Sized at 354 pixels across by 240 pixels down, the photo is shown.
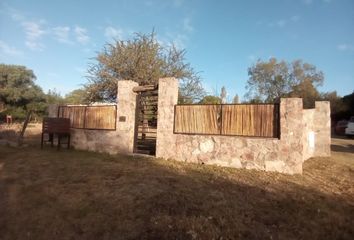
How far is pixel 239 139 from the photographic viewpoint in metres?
7.94

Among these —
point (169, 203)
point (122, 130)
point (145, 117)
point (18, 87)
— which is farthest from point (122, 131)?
point (18, 87)

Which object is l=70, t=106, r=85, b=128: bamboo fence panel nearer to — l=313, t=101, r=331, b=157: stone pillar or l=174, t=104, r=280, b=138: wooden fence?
l=174, t=104, r=280, b=138: wooden fence

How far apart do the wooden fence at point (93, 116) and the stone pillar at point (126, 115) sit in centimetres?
35

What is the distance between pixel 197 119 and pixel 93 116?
4.69 m

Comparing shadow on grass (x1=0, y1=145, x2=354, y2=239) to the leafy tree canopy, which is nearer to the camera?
shadow on grass (x1=0, y1=145, x2=354, y2=239)

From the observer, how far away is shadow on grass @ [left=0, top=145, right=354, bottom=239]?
3.92 m

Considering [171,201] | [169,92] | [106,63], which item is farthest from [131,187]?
[106,63]

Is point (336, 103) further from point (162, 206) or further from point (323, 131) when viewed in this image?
point (162, 206)

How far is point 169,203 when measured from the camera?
15.6 feet

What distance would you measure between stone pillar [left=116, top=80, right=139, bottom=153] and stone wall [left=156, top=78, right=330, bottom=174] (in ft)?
4.20

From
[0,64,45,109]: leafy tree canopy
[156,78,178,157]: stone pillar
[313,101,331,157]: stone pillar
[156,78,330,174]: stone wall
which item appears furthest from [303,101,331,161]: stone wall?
[0,64,45,109]: leafy tree canopy

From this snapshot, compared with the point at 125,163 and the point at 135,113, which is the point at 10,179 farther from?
the point at 135,113

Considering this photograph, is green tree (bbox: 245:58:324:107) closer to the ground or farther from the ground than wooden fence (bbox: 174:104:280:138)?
farther from the ground

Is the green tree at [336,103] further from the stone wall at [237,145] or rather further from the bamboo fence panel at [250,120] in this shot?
the bamboo fence panel at [250,120]
